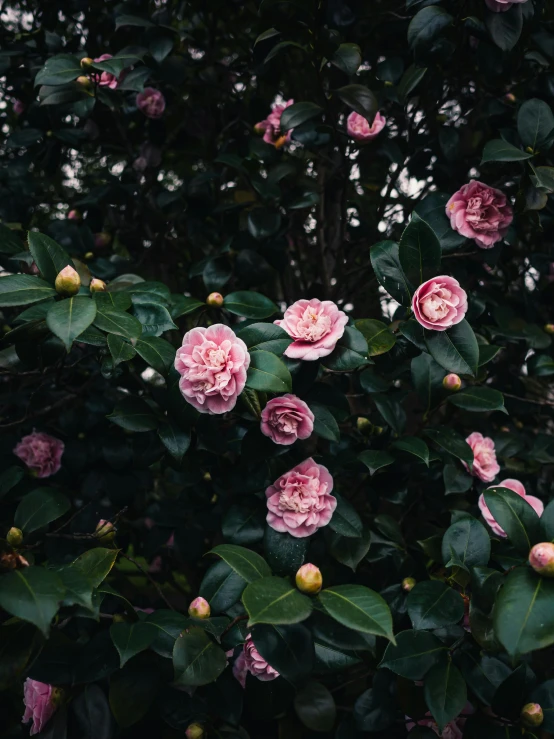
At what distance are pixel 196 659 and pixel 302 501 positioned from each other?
272 millimetres

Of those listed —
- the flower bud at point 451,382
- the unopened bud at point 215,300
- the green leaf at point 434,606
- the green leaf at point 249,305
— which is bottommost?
the green leaf at point 434,606

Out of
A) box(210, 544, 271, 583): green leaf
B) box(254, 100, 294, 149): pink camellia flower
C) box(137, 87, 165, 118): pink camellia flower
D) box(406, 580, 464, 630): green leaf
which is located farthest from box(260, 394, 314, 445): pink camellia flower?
box(137, 87, 165, 118): pink camellia flower

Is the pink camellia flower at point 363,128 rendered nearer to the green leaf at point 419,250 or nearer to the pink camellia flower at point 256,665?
the green leaf at point 419,250

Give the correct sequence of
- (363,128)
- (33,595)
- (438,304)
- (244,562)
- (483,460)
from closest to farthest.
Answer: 1. (33,595)
2. (244,562)
3. (438,304)
4. (483,460)
5. (363,128)

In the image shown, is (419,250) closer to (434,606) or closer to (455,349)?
(455,349)

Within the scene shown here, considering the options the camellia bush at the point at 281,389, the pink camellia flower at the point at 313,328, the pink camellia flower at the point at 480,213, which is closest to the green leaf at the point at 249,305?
the camellia bush at the point at 281,389

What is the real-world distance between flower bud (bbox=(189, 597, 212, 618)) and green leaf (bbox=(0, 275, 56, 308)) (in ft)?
1.63

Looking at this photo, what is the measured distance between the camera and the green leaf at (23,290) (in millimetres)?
801

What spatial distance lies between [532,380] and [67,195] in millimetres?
1551

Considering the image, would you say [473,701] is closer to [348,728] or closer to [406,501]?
[348,728]

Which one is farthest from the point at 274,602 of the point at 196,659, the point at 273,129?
the point at 273,129

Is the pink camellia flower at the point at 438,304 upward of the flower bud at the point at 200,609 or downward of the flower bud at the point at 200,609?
A: upward

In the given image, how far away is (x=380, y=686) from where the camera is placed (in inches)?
40.3

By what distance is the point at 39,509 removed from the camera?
102 cm
